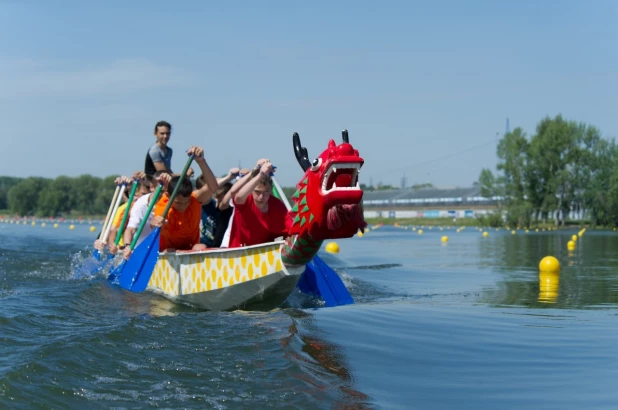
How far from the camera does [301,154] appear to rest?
628cm

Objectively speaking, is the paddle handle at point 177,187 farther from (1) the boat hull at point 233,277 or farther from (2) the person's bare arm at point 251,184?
(2) the person's bare arm at point 251,184

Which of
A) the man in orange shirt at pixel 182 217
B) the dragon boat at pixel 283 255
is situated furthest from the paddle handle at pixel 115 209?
the man in orange shirt at pixel 182 217

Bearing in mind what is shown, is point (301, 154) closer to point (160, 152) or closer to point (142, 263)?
point (142, 263)

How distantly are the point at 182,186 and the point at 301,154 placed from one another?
2.84 meters

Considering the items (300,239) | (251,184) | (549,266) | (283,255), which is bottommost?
(549,266)

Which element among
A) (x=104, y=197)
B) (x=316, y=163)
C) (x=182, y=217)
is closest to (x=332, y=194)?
(x=316, y=163)

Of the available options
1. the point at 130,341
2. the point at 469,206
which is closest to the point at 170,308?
the point at 130,341

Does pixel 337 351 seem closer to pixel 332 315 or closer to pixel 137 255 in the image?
pixel 332 315

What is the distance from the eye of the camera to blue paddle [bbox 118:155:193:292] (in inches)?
356

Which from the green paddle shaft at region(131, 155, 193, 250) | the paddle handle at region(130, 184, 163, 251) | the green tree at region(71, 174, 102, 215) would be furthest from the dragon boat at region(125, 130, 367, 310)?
the green tree at region(71, 174, 102, 215)

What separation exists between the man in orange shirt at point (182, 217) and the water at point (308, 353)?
791mm

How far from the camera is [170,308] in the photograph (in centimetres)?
834

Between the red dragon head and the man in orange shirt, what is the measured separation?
10.00 ft

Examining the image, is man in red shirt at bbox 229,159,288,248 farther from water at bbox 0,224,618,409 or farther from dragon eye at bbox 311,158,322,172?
dragon eye at bbox 311,158,322,172
